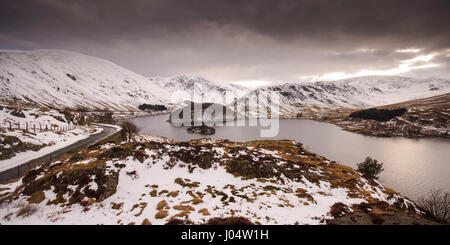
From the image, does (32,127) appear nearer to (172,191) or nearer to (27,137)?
(27,137)

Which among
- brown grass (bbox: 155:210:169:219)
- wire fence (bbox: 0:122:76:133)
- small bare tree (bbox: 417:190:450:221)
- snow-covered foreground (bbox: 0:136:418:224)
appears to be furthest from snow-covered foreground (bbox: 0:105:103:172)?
small bare tree (bbox: 417:190:450:221)

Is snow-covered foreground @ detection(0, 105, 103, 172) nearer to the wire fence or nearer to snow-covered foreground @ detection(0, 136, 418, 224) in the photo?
the wire fence

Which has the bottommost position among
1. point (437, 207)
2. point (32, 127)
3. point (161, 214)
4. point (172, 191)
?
point (437, 207)

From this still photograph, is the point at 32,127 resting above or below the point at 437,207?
above

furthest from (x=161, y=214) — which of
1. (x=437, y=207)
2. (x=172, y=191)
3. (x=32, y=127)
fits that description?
(x=32, y=127)

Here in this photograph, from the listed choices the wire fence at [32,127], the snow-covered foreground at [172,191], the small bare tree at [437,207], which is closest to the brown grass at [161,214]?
the snow-covered foreground at [172,191]

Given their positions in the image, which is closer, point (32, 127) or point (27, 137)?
point (27, 137)
